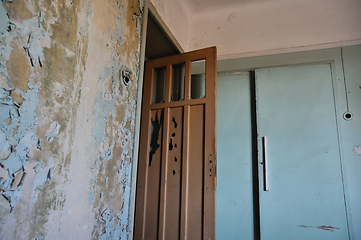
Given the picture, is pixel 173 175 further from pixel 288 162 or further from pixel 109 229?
pixel 288 162

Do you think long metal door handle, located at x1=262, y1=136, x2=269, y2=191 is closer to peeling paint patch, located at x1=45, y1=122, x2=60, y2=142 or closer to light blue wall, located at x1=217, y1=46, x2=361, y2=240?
light blue wall, located at x1=217, y1=46, x2=361, y2=240

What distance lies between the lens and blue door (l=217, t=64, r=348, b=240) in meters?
1.86

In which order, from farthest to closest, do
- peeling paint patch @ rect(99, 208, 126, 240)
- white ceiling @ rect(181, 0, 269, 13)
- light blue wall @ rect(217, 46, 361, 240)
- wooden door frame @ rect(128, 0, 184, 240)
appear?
white ceiling @ rect(181, 0, 269, 13) < light blue wall @ rect(217, 46, 361, 240) < wooden door frame @ rect(128, 0, 184, 240) < peeling paint patch @ rect(99, 208, 126, 240)

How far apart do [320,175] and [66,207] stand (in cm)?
192

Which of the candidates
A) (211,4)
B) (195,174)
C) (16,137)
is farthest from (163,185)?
(211,4)

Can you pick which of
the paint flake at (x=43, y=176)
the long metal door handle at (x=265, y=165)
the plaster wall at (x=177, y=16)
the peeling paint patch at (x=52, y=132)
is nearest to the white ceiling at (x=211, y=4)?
the plaster wall at (x=177, y=16)

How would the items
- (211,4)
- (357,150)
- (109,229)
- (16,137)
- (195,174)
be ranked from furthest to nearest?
(211,4), (357,150), (195,174), (109,229), (16,137)

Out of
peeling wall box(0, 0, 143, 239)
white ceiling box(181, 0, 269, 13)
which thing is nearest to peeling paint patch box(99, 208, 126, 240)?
peeling wall box(0, 0, 143, 239)

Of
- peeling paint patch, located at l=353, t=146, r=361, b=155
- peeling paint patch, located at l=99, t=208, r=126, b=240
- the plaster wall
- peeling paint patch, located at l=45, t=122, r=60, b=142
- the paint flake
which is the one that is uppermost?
the plaster wall

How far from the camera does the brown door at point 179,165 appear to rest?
1.67m

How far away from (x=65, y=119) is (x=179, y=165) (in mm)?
1052

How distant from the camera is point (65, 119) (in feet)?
3.02

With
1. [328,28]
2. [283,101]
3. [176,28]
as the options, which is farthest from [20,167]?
[328,28]

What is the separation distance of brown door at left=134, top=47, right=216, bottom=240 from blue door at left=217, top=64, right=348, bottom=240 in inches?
19.3
